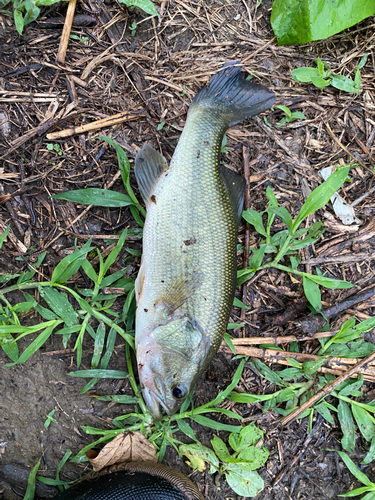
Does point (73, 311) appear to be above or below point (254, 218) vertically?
below

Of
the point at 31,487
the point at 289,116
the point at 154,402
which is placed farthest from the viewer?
the point at 289,116

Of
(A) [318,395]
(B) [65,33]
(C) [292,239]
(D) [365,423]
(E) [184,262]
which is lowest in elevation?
(D) [365,423]

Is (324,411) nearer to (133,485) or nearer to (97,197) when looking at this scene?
(133,485)

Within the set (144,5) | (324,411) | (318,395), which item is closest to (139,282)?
(318,395)

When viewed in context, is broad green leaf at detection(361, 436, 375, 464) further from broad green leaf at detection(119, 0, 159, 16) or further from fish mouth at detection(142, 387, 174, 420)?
broad green leaf at detection(119, 0, 159, 16)

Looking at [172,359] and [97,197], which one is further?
[97,197]

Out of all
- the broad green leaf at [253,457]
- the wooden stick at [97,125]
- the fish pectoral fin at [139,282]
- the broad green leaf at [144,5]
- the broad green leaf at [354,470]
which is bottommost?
the broad green leaf at [354,470]

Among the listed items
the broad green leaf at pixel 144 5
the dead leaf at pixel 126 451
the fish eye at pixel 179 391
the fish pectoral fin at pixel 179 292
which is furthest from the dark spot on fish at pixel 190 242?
the broad green leaf at pixel 144 5

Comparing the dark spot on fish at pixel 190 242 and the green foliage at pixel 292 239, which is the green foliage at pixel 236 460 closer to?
the green foliage at pixel 292 239
